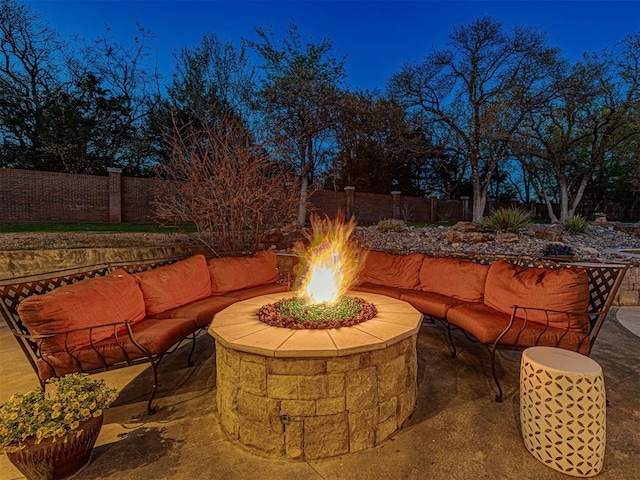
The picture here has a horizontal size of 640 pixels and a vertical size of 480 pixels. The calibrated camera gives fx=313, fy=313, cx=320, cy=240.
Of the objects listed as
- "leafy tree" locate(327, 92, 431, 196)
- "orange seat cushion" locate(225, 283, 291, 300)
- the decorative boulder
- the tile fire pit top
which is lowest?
"orange seat cushion" locate(225, 283, 291, 300)

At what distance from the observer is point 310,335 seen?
2010 mm

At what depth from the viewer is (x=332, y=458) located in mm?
1803

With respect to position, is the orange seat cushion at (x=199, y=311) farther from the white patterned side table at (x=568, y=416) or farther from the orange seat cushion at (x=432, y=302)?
the white patterned side table at (x=568, y=416)

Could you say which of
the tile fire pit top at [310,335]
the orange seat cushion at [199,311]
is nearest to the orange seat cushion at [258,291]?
the orange seat cushion at [199,311]

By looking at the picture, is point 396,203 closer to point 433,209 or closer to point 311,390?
point 433,209

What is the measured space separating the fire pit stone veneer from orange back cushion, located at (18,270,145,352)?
100 centimetres

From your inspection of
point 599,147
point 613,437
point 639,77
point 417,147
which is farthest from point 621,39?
point 613,437

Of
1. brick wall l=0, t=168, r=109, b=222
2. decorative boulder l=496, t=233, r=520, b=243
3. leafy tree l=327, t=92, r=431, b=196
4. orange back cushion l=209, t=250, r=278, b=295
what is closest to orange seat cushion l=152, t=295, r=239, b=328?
orange back cushion l=209, t=250, r=278, b=295

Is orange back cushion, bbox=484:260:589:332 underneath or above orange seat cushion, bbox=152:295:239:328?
above

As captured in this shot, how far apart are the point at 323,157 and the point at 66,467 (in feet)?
54.9

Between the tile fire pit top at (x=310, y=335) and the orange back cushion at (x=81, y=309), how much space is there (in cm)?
83

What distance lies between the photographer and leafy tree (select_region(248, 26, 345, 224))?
12.7 metres

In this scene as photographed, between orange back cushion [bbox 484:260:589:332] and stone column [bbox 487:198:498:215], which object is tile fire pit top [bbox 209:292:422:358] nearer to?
orange back cushion [bbox 484:260:589:332]

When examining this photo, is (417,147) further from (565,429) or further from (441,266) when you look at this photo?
(565,429)
